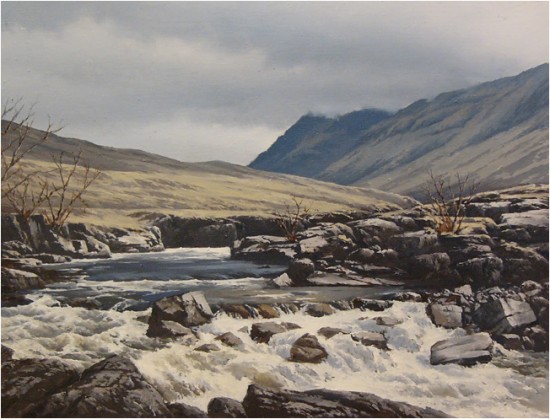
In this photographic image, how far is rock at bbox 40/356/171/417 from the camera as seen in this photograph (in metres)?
3.88

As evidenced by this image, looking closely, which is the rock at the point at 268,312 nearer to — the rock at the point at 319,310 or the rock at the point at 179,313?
the rock at the point at 319,310

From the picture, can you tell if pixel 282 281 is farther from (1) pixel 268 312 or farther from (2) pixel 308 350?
(2) pixel 308 350

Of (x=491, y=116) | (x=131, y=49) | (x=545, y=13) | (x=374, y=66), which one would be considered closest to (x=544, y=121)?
(x=491, y=116)

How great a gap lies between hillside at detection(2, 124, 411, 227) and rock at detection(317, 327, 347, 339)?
1.15m

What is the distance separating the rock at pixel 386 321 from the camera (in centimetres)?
460

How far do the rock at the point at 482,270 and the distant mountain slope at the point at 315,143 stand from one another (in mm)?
1536

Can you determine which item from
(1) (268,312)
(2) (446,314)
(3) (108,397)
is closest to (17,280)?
(3) (108,397)

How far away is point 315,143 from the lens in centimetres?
546

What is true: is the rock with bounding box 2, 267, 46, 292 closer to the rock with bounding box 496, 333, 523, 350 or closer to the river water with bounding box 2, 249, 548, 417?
the river water with bounding box 2, 249, 548, 417

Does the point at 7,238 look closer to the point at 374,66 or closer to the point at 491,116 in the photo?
the point at 374,66

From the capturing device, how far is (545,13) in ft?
15.4

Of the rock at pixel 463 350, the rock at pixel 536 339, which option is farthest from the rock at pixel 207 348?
the rock at pixel 536 339

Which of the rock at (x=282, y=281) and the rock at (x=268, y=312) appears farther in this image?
the rock at (x=282, y=281)

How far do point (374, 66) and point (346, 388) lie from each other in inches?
109
